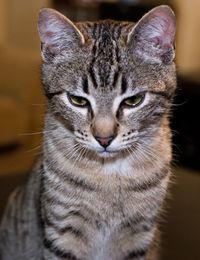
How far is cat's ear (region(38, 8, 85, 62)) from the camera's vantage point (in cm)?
116

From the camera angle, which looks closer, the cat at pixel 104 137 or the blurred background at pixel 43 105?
the cat at pixel 104 137

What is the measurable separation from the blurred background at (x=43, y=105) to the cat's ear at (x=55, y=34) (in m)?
0.21

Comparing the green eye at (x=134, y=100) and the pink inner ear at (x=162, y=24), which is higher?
the pink inner ear at (x=162, y=24)

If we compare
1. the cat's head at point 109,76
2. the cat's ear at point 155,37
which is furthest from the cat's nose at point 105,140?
the cat's ear at point 155,37

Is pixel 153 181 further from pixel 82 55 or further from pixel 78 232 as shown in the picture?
pixel 82 55

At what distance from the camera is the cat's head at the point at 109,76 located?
1.15m

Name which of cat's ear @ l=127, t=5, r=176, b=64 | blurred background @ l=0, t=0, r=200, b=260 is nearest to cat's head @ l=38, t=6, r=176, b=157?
cat's ear @ l=127, t=5, r=176, b=64

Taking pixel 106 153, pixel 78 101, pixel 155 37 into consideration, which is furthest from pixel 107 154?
pixel 155 37

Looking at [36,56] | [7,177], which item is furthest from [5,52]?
[7,177]

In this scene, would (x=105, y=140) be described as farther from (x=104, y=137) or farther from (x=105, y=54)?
(x=105, y=54)

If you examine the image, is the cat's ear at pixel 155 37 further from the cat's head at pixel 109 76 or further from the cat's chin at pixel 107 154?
the cat's chin at pixel 107 154

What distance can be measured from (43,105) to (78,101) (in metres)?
0.29

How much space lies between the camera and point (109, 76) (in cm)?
115

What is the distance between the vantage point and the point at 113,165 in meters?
1.28
